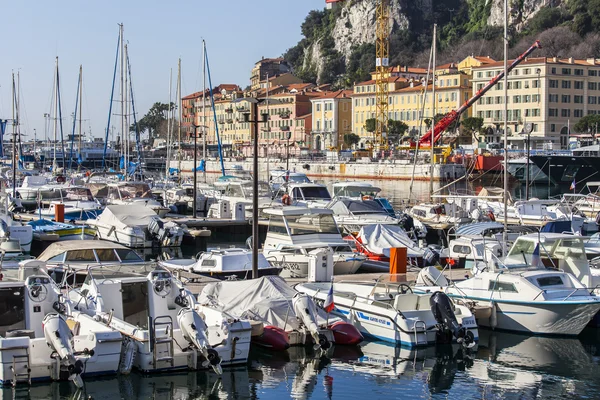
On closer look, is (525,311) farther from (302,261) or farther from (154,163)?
(154,163)

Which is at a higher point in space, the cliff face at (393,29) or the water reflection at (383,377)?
the cliff face at (393,29)

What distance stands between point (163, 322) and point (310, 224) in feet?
37.9

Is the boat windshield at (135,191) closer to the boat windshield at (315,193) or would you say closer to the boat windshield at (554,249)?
the boat windshield at (315,193)

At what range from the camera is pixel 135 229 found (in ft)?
119

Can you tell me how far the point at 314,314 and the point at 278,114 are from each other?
12685 centimetres

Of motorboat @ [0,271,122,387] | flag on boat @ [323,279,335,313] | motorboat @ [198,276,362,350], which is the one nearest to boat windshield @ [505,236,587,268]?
flag on boat @ [323,279,335,313]

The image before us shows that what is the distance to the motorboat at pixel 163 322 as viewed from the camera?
16469mm

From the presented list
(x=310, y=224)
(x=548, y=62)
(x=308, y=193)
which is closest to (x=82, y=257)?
(x=310, y=224)

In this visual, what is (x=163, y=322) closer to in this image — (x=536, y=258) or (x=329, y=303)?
(x=329, y=303)

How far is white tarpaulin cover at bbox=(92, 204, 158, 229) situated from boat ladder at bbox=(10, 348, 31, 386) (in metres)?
20.9

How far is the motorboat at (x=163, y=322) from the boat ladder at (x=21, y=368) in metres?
1.87

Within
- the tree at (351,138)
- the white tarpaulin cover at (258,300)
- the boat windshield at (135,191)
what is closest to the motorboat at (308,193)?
the boat windshield at (135,191)

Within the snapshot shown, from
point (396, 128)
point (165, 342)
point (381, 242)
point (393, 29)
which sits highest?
point (393, 29)

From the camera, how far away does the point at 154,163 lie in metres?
115
